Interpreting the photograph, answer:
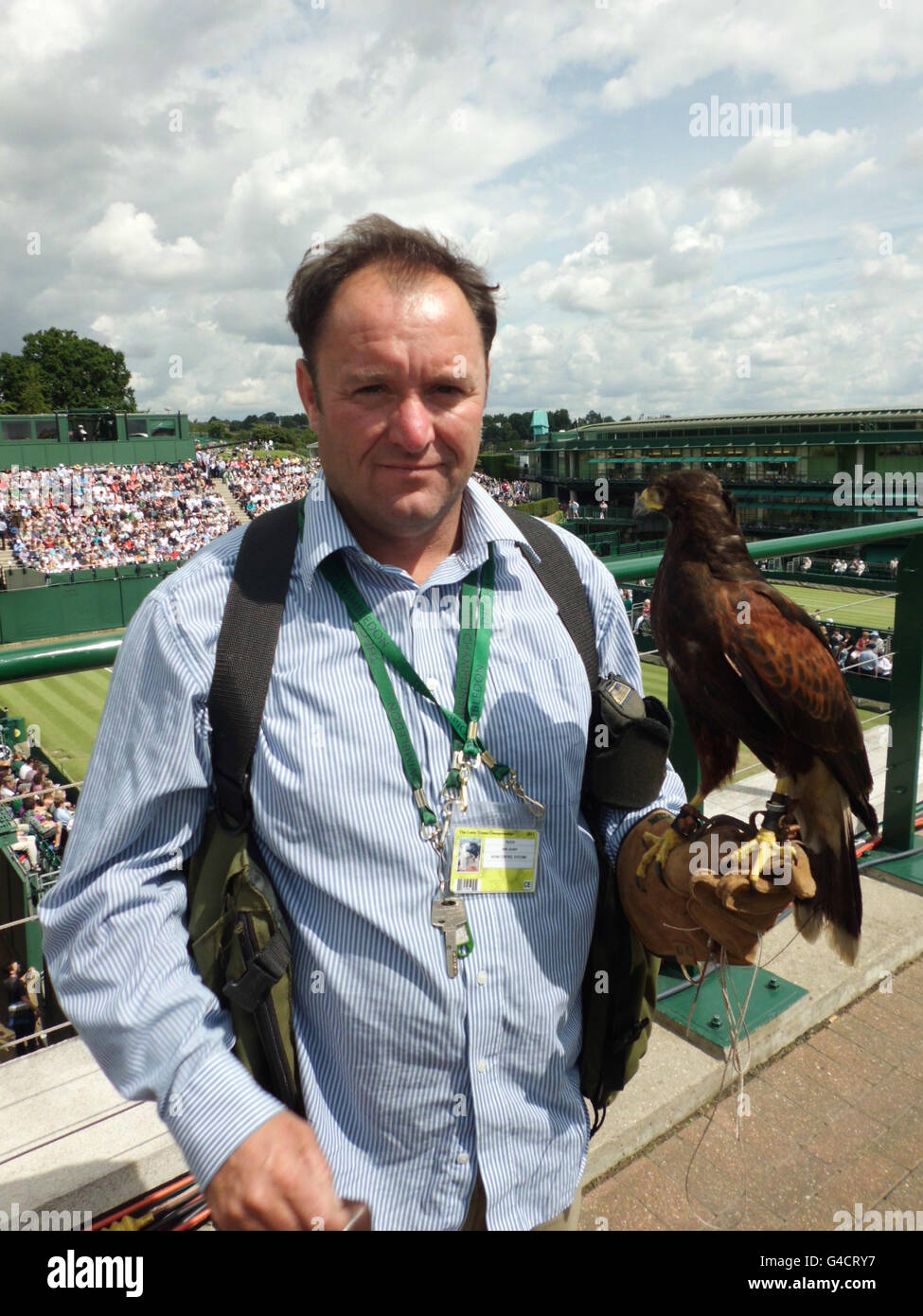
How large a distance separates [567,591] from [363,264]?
72 cm

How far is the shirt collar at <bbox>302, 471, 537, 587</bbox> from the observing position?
1413mm

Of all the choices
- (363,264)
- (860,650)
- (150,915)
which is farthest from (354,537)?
(860,650)

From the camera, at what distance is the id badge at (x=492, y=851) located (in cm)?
136

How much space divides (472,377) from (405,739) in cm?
68

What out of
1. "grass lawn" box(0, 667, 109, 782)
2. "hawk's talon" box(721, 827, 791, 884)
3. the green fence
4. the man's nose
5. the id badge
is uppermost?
the man's nose

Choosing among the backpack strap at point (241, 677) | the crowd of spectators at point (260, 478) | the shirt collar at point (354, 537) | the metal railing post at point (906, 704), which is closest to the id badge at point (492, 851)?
the backpack strap at point (241, 677)

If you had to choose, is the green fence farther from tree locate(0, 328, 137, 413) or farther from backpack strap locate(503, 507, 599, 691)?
tree locate(0, 328, 137, 413)

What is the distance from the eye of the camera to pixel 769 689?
1.78 metres

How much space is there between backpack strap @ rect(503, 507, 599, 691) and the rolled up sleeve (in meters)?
0.70

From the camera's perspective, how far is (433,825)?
1.34 metres

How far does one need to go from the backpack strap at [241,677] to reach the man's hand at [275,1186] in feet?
1.48

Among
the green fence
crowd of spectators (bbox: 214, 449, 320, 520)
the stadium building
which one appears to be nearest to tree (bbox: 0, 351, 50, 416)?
crowd of spectators (bbox: 214, 449, 320, 520)

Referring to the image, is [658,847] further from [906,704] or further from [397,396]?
[906,704]

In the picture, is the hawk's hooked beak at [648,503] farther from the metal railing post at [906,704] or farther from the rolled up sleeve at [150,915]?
the metal railing post at [906,704]
